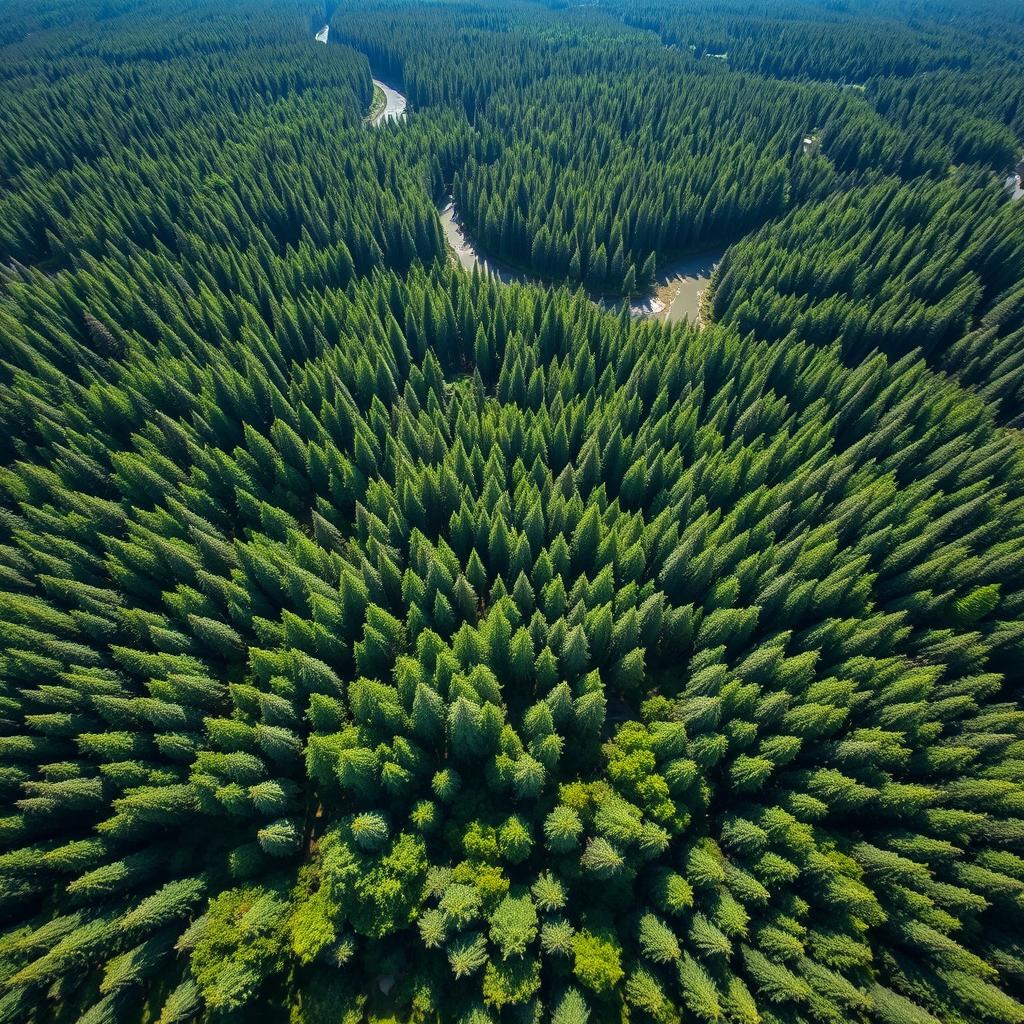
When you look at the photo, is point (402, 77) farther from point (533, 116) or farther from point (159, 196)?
point (159, 196)

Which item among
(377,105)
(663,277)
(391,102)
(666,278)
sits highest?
(391,102)

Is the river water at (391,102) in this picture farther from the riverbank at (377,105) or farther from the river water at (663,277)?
the river water at (663,277)

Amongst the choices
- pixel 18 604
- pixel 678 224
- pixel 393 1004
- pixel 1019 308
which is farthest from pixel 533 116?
pixel 393 1004

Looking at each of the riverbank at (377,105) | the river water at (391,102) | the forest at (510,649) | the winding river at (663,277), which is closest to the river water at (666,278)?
the winding river at (663,277)

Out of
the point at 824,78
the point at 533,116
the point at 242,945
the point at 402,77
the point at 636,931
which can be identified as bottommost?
the point at 636,931

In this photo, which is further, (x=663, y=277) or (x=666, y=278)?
(x=663, y=277)

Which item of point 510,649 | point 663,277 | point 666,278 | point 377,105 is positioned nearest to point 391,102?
point 377,105

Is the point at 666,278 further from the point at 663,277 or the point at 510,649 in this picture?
the point at 510,649

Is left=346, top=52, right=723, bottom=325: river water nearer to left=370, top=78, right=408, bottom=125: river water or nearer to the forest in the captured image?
the forest
